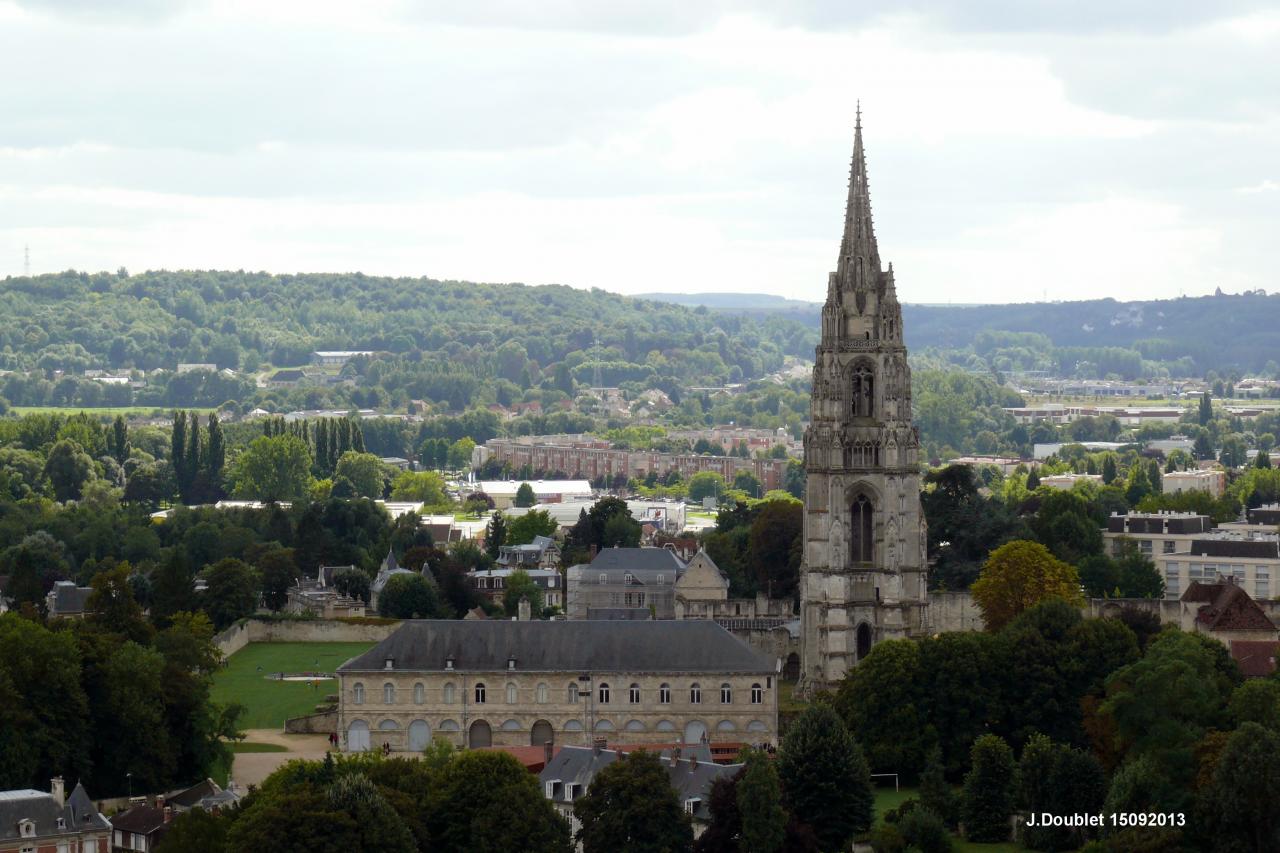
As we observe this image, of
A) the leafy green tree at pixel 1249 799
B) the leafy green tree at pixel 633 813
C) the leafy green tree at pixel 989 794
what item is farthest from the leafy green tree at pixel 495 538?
the leafy green tree at pixel 1249 799

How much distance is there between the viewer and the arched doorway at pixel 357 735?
86375 mm

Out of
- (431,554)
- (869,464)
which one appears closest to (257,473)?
(431,554)

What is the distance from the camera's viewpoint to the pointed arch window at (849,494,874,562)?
307ft

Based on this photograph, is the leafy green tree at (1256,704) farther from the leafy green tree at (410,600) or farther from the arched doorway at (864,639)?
the leafy green tree at (410,600)

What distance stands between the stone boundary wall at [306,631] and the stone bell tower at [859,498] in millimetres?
23621

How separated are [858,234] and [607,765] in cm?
2940

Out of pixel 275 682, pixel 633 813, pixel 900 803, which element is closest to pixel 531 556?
pixel 275 682

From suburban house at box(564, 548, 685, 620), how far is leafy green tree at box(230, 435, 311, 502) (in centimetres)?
6986

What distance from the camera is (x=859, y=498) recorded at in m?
93.6

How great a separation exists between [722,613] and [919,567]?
1461 centimetres

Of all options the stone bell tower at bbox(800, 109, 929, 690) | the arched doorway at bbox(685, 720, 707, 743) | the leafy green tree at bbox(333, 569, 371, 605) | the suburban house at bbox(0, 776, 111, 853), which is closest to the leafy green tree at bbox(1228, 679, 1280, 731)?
the arched doorway at bbox(685, 720, 707, 743)

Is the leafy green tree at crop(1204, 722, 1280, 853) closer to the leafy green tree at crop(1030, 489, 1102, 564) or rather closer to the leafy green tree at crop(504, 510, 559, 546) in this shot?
the leafy green tree at crop(1030, 489, 1102, 564)

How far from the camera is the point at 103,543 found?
464ft

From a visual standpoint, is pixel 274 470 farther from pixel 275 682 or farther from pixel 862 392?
pixel 862 392
